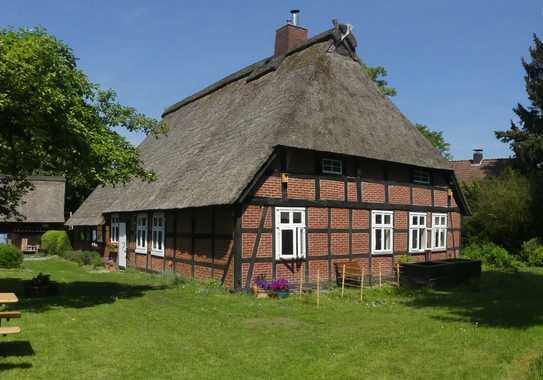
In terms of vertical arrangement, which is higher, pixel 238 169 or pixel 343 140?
pixel 343 140

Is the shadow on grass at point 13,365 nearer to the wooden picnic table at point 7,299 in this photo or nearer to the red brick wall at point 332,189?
the wooden picnic table at point 7,299

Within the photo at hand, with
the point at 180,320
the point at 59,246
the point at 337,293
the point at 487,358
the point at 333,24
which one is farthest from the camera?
the point at 59,246

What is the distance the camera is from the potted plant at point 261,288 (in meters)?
14.0

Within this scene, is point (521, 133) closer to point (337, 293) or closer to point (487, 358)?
point (337, 293)

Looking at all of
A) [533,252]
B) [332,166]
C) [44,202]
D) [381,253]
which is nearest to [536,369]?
[332,166]

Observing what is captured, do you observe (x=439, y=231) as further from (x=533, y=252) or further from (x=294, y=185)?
(x=294, y=185)

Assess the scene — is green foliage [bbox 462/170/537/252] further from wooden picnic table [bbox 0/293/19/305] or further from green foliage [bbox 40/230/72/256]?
green foliage [bbox 40/230/72/256]

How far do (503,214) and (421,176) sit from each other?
8.00 m

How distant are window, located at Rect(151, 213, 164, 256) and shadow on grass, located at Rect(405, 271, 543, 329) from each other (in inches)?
382

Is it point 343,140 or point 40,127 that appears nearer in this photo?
point 40,127

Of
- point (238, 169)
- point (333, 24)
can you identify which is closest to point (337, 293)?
point (238, 169)

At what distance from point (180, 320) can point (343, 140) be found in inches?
335

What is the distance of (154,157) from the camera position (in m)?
24.3

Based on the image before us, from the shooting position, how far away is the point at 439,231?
21.0m
